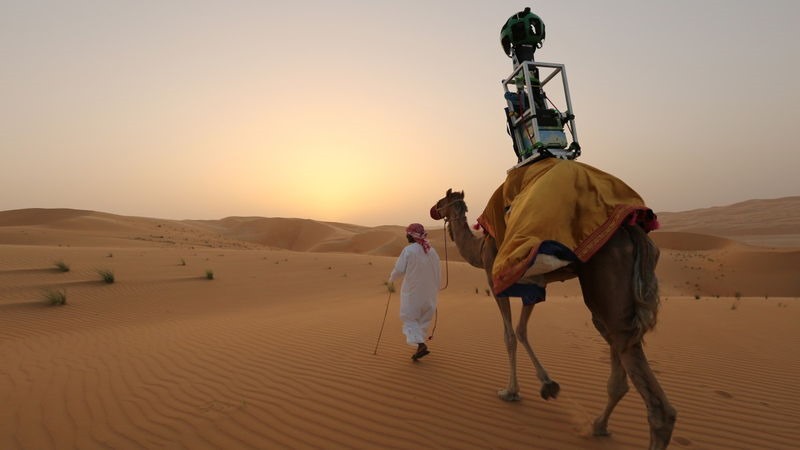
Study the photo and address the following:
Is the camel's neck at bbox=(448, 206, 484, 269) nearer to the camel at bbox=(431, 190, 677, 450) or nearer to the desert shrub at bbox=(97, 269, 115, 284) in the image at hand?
the camel at bbox=(431, 190, 677, 450)

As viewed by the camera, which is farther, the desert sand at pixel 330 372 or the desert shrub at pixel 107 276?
the desert shrub at pixel 107 276

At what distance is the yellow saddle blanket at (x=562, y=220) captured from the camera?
2721 mm

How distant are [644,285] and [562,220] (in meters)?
0.73

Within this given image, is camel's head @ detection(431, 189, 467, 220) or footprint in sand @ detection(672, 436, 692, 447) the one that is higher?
camel's head @ detection(431, 189, 467, 220)

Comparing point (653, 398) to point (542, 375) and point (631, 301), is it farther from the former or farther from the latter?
point (542, 375)

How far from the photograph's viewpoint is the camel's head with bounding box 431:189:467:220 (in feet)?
17.7

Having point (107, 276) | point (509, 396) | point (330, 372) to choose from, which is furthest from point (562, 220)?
point (107, 276)

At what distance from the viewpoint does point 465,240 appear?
5.11m

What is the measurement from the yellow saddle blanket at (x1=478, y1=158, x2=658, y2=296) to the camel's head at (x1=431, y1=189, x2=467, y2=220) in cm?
215

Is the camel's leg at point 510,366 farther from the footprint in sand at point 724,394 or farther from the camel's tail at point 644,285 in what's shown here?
the footprint in sand at point 724,394

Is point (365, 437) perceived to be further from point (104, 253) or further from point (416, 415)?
point (104, 253)

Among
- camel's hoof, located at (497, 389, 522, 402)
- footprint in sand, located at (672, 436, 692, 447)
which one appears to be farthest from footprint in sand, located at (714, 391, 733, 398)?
camel's hoof, located at (497, 389, 522, 402)

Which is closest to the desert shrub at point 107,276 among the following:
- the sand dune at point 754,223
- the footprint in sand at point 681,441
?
the footprint in sand at point 681,441

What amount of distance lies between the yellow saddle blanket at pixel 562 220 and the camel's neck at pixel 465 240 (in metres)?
1.72
